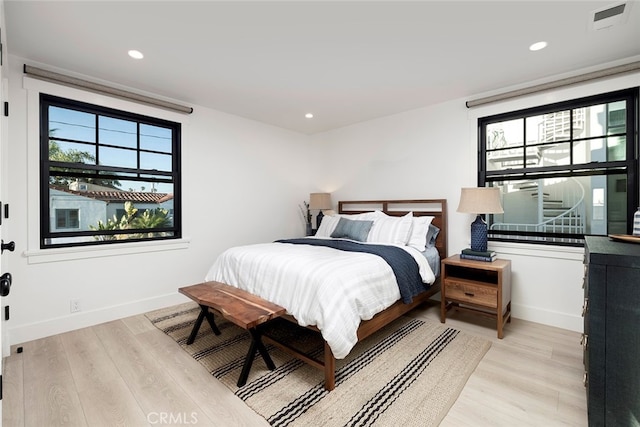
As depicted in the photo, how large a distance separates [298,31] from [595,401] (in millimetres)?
2733

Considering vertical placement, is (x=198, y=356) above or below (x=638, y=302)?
below

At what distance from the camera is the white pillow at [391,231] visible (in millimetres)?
3236

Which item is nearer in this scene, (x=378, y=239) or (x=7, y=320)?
(x=7, y=320)

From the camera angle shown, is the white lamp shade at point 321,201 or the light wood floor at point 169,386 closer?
the light wood floor at point 169,386

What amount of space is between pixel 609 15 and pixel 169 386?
3.76 m

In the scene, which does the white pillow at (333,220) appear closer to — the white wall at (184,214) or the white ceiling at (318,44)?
the white wall at (184,214)

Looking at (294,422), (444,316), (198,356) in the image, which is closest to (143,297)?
(198,356)

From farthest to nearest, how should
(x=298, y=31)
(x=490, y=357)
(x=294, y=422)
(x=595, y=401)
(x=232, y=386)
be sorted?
(x=490, y=357)
(x=298, y=31)
(x=232, y=386)
(x=294, y=422)
(x=595, y=401)

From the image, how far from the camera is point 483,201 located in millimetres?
2854

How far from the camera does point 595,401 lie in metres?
1.41

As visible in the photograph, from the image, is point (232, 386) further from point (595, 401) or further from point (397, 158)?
point (397, 158)

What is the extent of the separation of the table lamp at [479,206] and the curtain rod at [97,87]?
126 inches

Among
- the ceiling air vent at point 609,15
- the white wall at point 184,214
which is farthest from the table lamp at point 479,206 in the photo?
the white wall at point 184,214

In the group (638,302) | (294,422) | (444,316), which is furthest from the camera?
(444,316)
